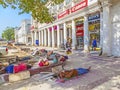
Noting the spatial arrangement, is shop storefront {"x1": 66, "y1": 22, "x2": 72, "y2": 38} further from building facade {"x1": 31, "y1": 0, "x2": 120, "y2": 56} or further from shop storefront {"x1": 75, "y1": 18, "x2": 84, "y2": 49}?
shop storefront {"x1": 75, "y1": 18, "x2": 84, "y2": 49}

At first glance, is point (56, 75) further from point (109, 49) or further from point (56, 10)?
point (56, 10)

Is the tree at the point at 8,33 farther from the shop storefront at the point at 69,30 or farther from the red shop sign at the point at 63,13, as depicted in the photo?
the shop storefront at the point at 69,30

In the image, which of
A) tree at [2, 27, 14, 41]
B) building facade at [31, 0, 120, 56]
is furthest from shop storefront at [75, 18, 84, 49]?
tree at [2, 27, 14, 41]

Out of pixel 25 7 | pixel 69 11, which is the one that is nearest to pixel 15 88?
pixel 25 7

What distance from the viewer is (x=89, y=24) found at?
20.5 metres

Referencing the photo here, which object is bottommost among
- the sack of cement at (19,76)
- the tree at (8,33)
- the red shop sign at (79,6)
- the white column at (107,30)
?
the sack of cement at (19,76)

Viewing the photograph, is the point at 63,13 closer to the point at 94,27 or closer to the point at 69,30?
the point at 69,30

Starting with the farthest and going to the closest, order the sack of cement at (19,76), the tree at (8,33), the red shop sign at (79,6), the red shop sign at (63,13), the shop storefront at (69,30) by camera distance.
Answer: the tree at (8,33) < the shop storefront at (69,30) < the red shop sign at (63,13) < the red shop sign at (79,6) < the sack of cement at (19,76)

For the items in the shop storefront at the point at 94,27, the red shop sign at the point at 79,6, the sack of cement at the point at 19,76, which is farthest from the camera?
the red shop sign at the point at 79,6

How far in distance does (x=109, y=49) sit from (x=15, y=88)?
992 cm

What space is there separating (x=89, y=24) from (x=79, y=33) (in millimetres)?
A: 2855

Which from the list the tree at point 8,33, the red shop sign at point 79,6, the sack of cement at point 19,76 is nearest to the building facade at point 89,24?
the red shop sign at point 79,6

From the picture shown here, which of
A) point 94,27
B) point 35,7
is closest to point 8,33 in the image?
point 94,27

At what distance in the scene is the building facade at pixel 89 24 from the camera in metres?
15.3
